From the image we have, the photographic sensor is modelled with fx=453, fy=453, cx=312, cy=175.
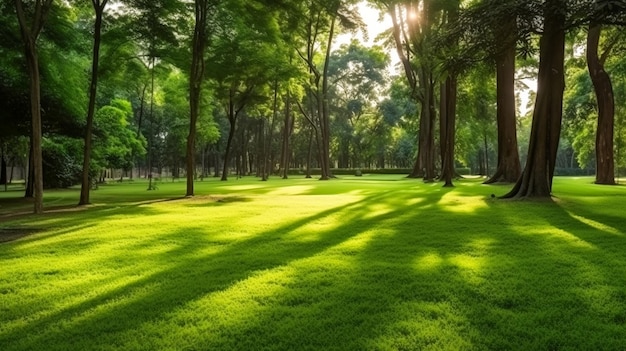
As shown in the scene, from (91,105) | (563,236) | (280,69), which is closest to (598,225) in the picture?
(563,236)

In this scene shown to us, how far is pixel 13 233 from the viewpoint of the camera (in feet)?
31.1

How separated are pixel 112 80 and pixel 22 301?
59.6ft

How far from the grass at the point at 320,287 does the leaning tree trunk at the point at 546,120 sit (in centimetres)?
431

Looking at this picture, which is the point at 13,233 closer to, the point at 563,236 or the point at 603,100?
the point at 563,236

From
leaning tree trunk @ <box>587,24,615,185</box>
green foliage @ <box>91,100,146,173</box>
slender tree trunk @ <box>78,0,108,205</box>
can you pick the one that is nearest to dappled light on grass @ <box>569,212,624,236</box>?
slender tree trunk @ <box>78,0,108,205</box>

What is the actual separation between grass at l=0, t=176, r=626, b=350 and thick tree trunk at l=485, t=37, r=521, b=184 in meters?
13.8

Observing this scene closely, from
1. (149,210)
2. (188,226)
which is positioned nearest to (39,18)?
(149,210)

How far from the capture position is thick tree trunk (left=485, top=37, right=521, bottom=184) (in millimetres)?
22938

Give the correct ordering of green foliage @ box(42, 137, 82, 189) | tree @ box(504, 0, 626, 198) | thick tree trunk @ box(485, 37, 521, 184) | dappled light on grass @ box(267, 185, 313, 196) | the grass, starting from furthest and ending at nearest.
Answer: green foliage @ box(42, 137, 82, 189) → thick tree trunk @ box(485, 37, 521, 184) → dappled light on grass @ box(267, 185, 313, 196) → tree @ box(504, 0, 626, 198) → the grass

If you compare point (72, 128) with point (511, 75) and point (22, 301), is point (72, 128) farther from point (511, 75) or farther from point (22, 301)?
point (511, 75)

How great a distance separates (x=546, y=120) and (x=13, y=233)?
14.3 meters

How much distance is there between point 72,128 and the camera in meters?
19.1

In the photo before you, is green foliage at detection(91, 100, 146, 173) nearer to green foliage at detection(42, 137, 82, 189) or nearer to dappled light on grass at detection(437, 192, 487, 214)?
green foliage at detection(42, 137, 82, 189)

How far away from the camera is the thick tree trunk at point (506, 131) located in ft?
75.3
